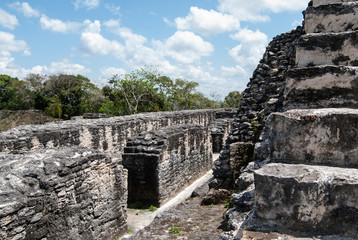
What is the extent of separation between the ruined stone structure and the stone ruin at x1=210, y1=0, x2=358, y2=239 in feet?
7.85

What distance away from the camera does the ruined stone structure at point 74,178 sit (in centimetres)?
329

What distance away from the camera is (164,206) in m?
7.12

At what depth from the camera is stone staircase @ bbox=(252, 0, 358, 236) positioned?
129cm

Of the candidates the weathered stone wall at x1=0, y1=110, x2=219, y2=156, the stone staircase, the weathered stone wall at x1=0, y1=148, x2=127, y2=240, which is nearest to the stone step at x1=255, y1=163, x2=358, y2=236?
the stone staircase

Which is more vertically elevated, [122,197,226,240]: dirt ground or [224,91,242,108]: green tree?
[224,91,242,108]: green tree

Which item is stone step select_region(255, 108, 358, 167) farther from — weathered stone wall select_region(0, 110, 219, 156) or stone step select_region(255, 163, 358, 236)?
weathered stone wall select_region(0, 110, 219, 156)

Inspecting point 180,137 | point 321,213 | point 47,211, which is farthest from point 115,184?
point 321,213

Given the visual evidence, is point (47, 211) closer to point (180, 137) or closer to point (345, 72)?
point (345, 72)

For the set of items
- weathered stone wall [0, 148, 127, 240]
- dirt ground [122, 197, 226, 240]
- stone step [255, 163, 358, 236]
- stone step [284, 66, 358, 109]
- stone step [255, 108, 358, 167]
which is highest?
stone step [284, 66, 358, 109]

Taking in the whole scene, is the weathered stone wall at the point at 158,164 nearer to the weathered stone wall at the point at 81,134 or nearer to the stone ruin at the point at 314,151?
the weathered stone wall at the point at 81,134

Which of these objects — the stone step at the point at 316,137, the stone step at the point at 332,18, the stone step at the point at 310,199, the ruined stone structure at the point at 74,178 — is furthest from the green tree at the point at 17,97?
the stone step at the point at 310,199

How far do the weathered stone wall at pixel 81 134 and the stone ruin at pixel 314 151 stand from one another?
15.7ft

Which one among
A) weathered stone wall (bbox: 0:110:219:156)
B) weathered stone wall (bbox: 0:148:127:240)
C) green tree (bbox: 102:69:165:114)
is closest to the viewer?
weathered stone wall (bbox: 0:148:127:240)

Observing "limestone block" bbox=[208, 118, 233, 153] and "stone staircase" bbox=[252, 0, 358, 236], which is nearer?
"stone staircase" bbox=[252, 0, 358, 236]
